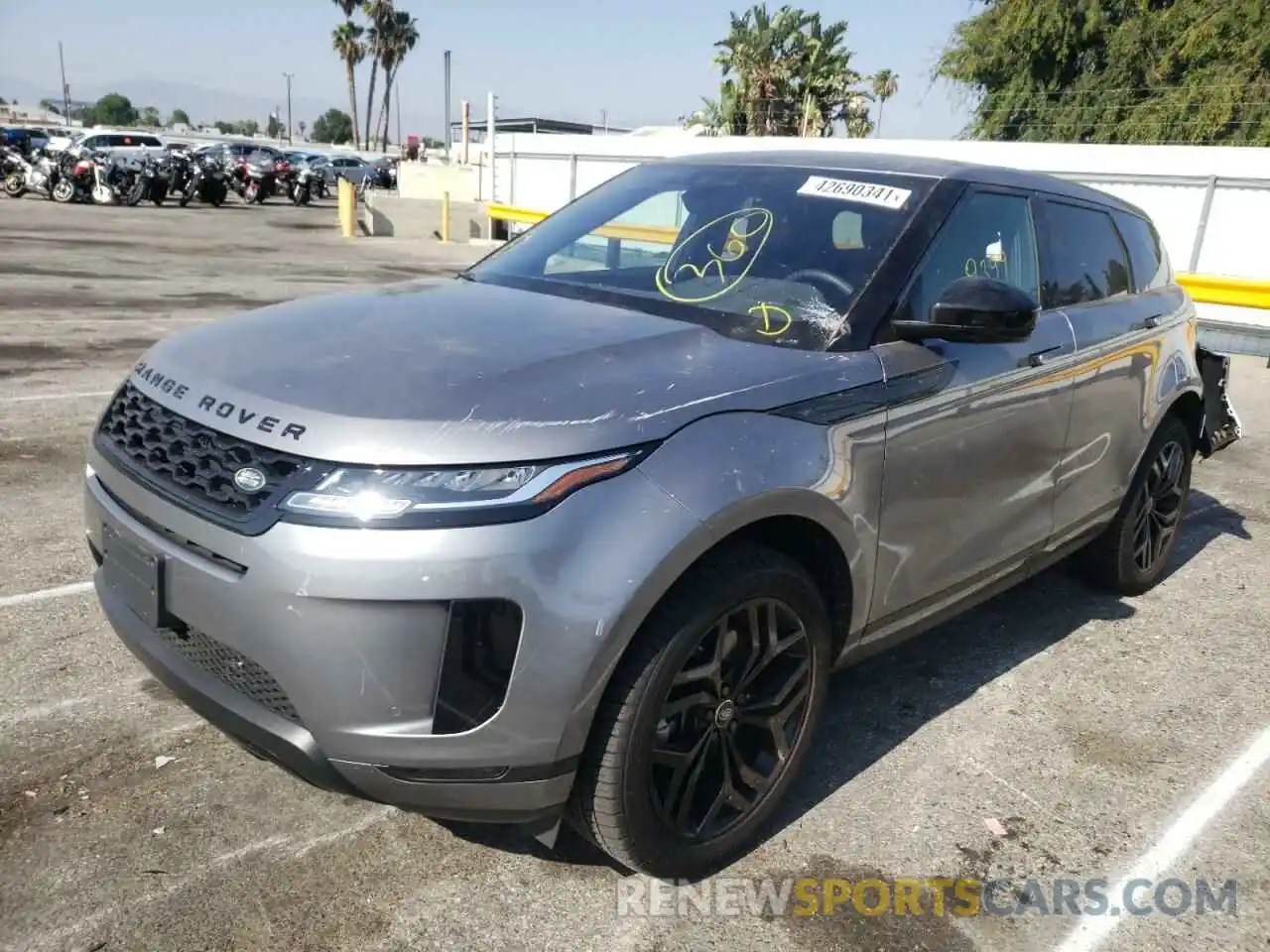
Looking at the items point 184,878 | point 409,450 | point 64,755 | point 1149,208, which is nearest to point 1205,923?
point 409,450

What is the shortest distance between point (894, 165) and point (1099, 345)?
1.10 m

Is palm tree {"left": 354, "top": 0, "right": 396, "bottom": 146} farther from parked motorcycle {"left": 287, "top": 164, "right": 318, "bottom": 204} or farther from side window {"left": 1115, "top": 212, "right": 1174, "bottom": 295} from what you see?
side window {"left": 1115, "top": 212, "right": 1174, "bottom": 295}

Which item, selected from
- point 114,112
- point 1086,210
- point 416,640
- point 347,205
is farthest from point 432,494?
point 114,112

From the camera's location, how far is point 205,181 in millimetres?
28906

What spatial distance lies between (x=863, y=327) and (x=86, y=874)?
245 cm

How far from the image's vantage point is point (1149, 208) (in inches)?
500

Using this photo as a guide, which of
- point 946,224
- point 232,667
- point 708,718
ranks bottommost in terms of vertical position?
point 708,718

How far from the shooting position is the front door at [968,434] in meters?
2.90

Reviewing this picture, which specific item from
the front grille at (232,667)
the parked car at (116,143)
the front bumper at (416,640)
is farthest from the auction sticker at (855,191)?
the parked car at (116,143)

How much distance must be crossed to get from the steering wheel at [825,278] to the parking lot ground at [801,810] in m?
1.44

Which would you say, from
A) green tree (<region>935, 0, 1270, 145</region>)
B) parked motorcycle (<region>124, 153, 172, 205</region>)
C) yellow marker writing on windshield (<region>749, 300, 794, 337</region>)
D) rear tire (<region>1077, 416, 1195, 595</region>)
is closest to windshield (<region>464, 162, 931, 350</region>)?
yellow marker writing on windshield (<region>749, 300, 794, 337</region>)

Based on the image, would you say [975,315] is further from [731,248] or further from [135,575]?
[135,575]

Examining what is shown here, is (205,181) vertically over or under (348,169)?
under

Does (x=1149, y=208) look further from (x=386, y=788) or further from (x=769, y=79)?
(x=769, y=79)
